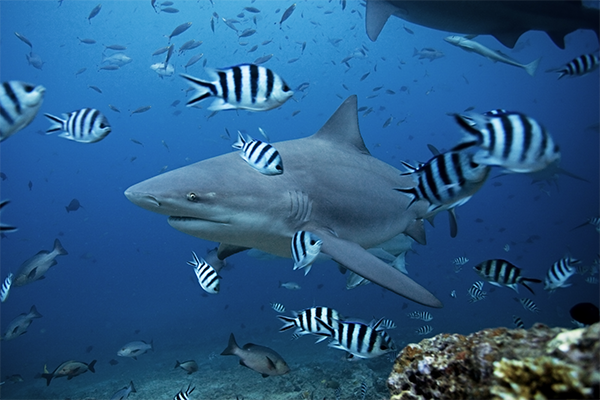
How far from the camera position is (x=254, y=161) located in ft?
9.85

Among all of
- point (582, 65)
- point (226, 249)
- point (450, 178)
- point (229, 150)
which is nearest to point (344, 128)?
point (226, 249)

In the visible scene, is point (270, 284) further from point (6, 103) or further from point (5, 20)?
point (6, 103)

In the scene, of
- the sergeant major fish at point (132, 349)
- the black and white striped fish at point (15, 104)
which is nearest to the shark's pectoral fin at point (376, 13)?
the black and white striped fish at point (15, 104)

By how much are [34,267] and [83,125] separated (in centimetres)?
441

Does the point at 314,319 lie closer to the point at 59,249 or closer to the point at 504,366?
the point at 504,366

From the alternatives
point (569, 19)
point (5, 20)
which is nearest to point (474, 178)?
point (569, 19)

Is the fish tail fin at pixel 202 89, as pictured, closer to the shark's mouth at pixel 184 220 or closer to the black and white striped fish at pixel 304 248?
the shark's mouth at pixel 184 220

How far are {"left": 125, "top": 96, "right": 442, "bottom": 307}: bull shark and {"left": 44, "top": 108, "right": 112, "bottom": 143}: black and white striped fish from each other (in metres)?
1.05

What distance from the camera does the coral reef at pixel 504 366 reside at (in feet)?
3.19

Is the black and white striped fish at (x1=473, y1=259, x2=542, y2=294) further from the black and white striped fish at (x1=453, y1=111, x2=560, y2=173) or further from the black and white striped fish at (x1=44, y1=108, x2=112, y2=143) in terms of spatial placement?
the black and white striped fish at (x1=44, y1=108, x2=112, y2=143)

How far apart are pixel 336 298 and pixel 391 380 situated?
150ft

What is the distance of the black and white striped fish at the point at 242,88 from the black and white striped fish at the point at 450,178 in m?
1.30

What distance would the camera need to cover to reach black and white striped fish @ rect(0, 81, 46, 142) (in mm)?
2193

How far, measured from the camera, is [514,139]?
6.07 ft
